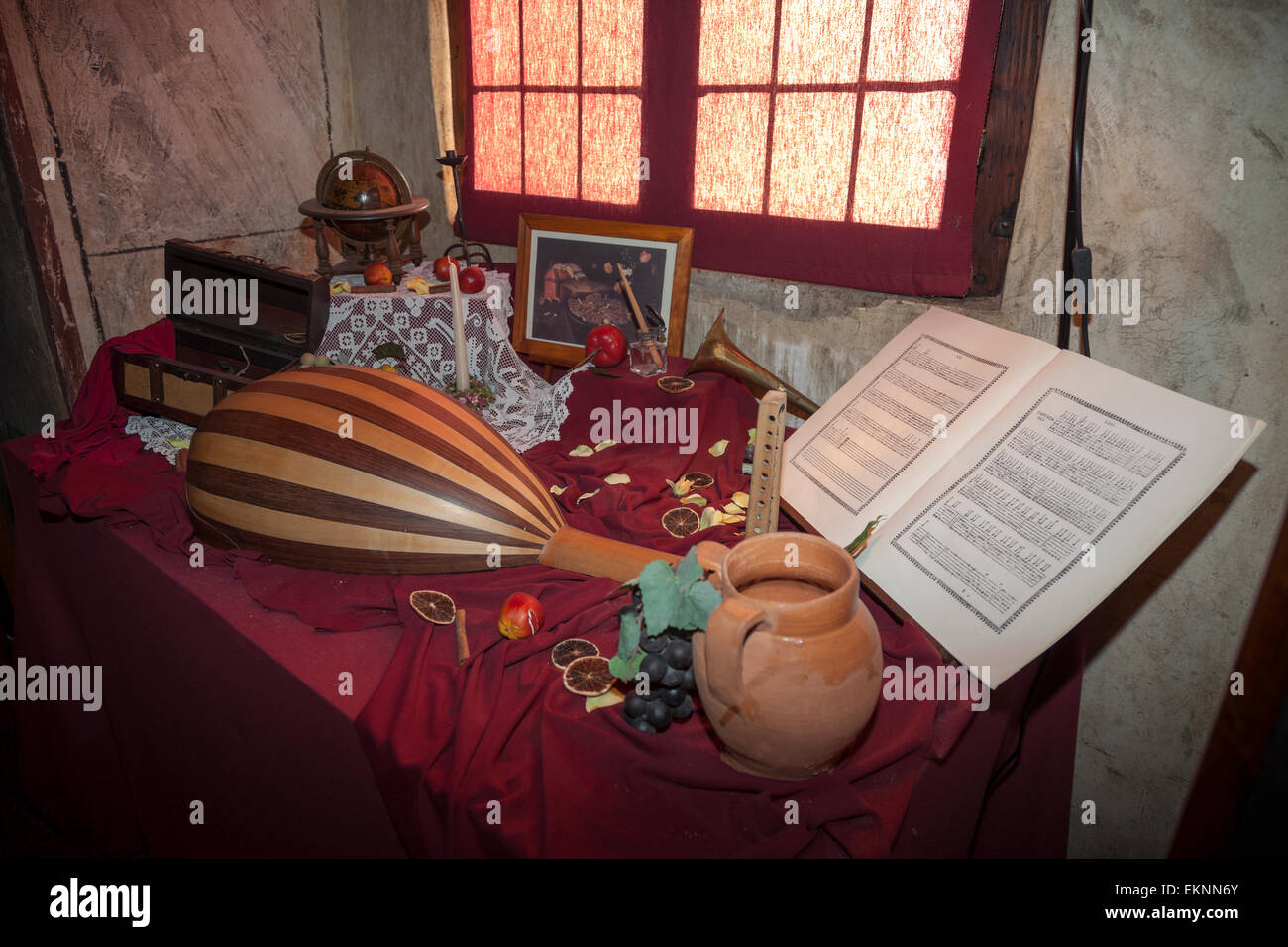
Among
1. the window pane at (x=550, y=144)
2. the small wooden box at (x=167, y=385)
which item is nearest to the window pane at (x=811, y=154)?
the window pane at (x=550, y=144)

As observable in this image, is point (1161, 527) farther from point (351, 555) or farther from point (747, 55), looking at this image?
point (747, 55)

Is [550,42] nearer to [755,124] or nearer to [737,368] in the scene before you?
[755,124]

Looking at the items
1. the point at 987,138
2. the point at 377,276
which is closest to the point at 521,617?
the point at 377,276

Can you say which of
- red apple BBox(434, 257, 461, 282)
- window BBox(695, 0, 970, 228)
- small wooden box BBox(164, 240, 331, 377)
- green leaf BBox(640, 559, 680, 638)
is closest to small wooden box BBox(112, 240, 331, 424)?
small wooden box BBox(164, 240, 331, 377)

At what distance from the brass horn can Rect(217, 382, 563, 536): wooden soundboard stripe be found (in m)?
0.96

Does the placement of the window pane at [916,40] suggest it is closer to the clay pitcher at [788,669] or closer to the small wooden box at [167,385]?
the clay pitcher at [788,669]

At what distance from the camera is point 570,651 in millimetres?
1707

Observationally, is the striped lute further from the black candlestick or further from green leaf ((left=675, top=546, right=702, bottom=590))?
the black candlestick

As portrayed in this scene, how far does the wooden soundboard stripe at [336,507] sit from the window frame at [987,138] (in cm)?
156

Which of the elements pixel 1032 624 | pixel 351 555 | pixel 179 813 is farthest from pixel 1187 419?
pixel 179 813

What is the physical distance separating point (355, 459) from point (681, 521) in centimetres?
86

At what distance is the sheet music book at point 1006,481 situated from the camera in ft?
4.68

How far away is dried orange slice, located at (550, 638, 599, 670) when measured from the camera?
1680 millimetres

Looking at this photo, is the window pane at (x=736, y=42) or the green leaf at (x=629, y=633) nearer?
the green leaf at (x=629, y=633)
